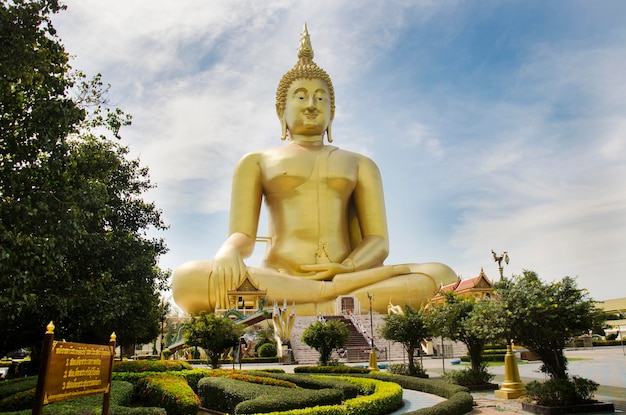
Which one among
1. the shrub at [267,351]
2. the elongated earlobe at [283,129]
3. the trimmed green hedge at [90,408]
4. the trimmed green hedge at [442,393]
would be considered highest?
the elongated earlobe at [283,129]

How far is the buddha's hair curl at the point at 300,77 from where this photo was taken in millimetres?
27438

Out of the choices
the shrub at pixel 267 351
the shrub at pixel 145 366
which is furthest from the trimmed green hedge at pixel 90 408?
the shrub at pixel 267 351

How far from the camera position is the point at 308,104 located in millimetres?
26844

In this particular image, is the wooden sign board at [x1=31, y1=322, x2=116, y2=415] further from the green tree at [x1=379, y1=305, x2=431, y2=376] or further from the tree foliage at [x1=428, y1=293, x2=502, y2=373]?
the green tree at [x1=379, y1=305, x2=431, y2=376]

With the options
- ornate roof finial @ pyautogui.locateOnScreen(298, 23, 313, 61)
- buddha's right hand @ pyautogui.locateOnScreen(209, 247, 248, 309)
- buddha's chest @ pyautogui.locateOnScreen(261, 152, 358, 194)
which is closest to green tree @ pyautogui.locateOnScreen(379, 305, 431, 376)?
buddha's right hand @ pyautogui.locateOnScreen(209, 247, 248, 309)

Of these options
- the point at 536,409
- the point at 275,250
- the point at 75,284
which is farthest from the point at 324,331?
the point at 275,250

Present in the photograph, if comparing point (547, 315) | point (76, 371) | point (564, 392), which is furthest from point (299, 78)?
point (76, 371)

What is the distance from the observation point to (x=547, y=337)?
8383 mm

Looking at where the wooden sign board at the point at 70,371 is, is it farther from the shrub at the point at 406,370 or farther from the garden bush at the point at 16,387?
the shrub at the point at 406,370

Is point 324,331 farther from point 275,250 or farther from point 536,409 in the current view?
point 275,250

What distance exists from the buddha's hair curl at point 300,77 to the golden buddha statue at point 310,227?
0.06 metres

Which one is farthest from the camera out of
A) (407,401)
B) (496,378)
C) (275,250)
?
(275,250)

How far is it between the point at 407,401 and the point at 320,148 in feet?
64.6

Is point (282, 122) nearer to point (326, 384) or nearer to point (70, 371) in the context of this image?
point (326, 384)
